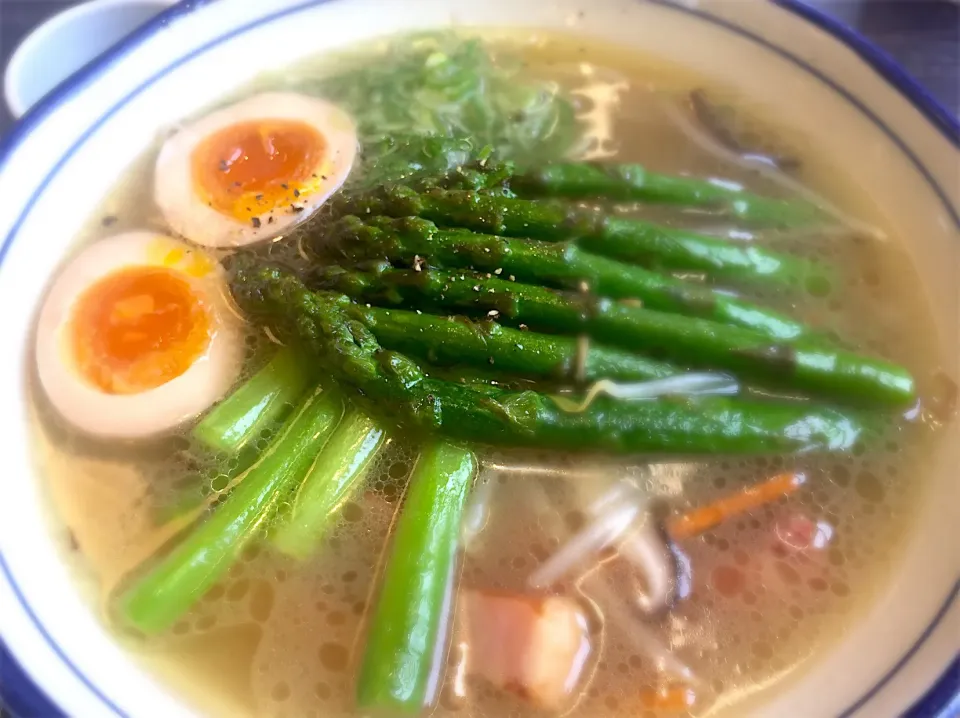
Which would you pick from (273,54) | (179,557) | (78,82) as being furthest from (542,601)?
(273,54)

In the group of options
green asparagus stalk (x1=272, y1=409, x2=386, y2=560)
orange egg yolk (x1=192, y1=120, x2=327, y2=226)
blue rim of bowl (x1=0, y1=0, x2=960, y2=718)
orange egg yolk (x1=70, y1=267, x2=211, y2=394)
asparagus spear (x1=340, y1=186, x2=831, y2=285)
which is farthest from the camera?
orange egg yolk (x1=192, y1=120, x2=327, y2=226)

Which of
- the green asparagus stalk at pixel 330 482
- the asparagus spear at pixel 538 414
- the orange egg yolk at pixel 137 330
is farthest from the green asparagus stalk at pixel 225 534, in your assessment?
the orange egg yolk at pixel 137 330

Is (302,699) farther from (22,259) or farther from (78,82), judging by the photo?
(78,82)

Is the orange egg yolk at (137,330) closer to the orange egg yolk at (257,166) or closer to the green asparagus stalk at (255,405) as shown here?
the green asparagus stalk at (255,405)

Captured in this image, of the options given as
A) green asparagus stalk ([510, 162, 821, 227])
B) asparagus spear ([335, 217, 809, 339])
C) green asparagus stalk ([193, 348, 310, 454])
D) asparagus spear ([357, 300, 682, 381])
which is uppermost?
green asparagus stalk ([510, 162, 821, 227])

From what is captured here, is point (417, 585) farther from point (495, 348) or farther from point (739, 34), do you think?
point (739, 34)

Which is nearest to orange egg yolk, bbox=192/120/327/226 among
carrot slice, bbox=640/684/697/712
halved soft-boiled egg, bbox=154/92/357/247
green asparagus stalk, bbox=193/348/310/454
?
halved soft-boiled egg, bbox=154/92/357/247

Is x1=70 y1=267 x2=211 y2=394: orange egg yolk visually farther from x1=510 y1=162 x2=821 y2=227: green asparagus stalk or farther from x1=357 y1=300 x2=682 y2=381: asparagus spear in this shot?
x1=510 y1=162 x2=821 y2=227: green asparagus stalk

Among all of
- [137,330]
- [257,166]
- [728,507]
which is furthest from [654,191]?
[137,330]
